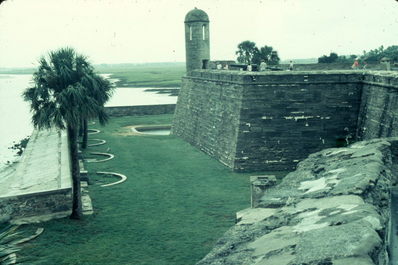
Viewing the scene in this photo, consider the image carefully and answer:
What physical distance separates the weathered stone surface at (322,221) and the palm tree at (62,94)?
6579mm

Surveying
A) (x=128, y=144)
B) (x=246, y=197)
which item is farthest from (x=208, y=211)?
(x=128, y=144)

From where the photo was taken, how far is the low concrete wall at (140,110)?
3918 centimetres

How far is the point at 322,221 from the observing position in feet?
12.1

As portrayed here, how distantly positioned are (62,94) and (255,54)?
34497 millimetres

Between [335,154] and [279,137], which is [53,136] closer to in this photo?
[279,137]

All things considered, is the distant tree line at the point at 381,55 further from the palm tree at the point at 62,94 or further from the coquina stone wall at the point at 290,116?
the palm tree at the point at 62,94

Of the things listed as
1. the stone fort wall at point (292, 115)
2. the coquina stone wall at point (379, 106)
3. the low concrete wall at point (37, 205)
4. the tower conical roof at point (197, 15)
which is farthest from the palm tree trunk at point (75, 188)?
the tower conical roof at point (197, 15)

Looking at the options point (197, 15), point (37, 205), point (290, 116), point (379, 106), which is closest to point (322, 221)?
point (37, 205)

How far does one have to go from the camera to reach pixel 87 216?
38.9 feet

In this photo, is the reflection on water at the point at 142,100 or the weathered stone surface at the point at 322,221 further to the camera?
the reflection on water at the point at 142,100

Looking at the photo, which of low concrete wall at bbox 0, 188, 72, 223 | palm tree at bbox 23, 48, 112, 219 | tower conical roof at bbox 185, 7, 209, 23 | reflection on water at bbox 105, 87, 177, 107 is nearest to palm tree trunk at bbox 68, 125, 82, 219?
palm tree at bbox 23, 48, 112, 219

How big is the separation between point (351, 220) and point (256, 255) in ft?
2.71

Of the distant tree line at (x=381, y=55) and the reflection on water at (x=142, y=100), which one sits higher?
the distant tree line at (x=381, y=55)

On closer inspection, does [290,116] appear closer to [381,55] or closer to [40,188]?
[40,188]
